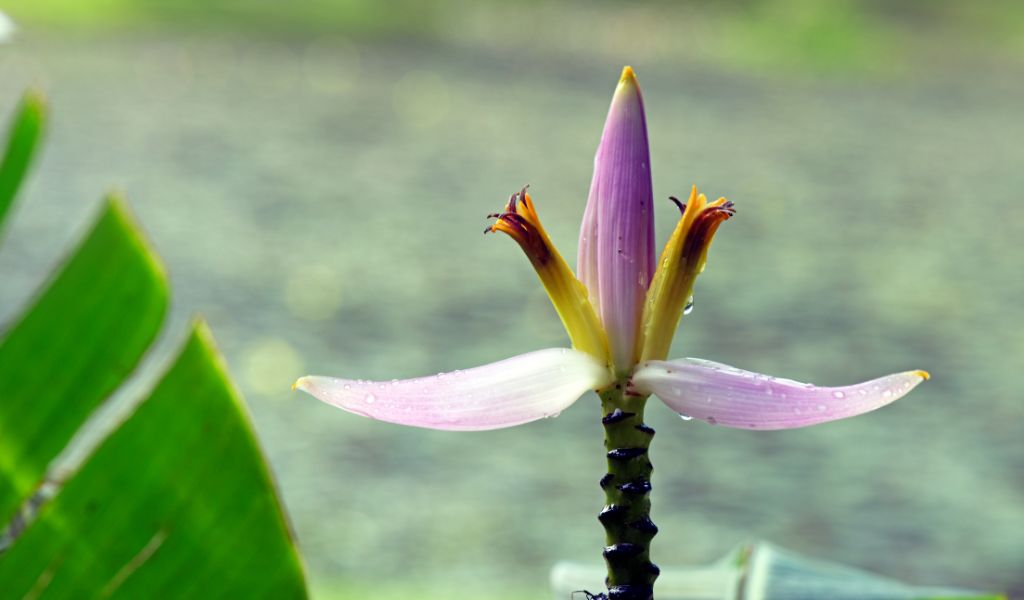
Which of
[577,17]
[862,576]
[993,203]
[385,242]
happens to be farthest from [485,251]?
[577,17]

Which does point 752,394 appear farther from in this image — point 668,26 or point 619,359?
point 668,26

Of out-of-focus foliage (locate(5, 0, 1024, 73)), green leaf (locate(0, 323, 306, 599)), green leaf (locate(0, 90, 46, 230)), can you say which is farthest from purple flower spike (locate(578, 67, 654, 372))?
out-of-focus foliage (locate(5, 0, 1024, 73))

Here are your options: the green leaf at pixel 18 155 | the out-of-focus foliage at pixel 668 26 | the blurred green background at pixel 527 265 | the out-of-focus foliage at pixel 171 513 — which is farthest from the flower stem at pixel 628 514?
the out-of-focus foliage at pixel 668 26

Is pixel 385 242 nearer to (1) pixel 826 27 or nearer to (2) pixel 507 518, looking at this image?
(2) pixel 507 518

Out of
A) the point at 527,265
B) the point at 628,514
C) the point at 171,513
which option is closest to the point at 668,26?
the point at 527,265

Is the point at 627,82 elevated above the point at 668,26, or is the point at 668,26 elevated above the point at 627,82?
the point at 668,26

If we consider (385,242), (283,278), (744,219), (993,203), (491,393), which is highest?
(993,203)
